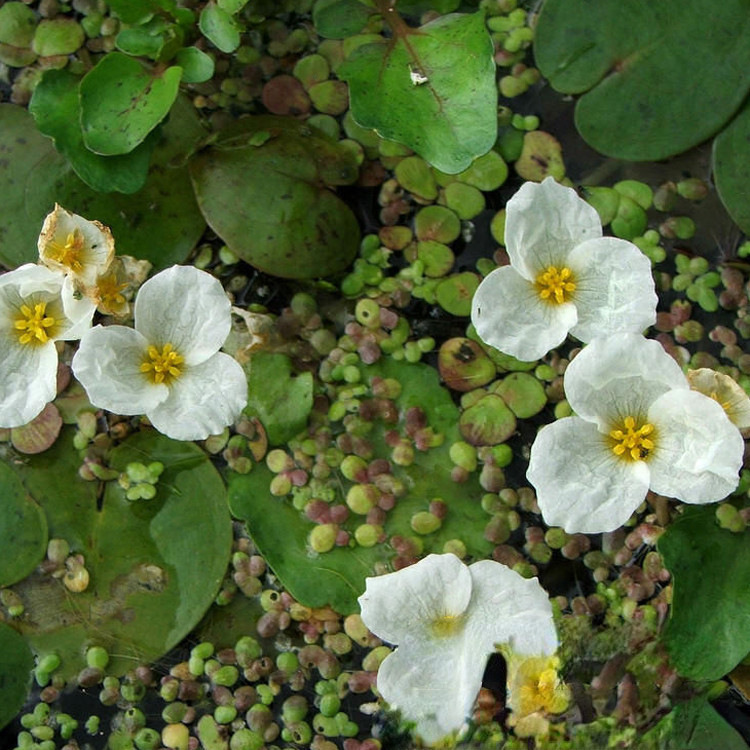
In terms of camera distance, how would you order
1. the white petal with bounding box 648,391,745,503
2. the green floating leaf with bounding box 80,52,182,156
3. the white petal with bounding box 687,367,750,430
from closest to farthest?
the white petal with bounding box 648,391,745,503 < the white petal with bounding box 687,367,750,430 < the green floating leaf with bounding box 80,52,182,156

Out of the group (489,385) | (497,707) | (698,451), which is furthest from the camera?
(489,385)

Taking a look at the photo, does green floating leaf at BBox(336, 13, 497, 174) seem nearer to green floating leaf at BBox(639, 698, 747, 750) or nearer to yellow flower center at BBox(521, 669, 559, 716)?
yellow flower center at BBox(521, 669, 559, 716)

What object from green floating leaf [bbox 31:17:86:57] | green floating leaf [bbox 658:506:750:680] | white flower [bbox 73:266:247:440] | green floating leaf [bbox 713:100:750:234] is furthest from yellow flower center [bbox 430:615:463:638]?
green floating leaf [bbox 31:17:86:57]

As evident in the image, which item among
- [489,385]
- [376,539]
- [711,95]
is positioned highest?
[711,95]

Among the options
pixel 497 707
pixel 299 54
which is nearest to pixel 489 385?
pixel 497 707

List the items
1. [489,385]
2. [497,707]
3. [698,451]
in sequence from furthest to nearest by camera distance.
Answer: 1. [489,385]
2. [497,707]
3. [698,451]

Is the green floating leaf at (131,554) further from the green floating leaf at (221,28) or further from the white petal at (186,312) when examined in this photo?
the green floating leaf at (221,28)

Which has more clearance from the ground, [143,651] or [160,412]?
[160,412]

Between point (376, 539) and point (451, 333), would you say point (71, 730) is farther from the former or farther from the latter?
point (451, 333)
